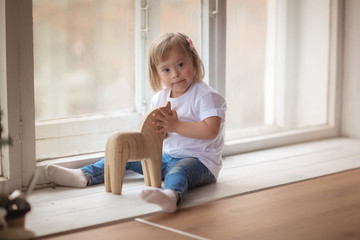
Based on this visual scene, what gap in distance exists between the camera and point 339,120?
10.1ft

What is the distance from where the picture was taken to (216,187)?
2.08 metres

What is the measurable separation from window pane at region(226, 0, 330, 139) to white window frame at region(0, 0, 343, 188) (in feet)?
0.21

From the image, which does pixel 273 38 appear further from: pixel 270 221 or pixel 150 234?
pixel 150 234

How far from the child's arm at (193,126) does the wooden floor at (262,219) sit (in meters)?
0.25

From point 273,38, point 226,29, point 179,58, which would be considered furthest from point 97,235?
point 273,38

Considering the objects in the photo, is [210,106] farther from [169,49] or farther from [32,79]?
[32,79]

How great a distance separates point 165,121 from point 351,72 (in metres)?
1.44

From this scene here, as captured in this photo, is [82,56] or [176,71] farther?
[82,56]

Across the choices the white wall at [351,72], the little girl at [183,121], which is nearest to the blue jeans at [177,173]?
the little girl at [183,121]

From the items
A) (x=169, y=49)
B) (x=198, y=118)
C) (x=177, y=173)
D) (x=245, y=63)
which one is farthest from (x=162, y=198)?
(x=245, y=63)

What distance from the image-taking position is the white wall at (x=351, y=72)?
295 centimetres

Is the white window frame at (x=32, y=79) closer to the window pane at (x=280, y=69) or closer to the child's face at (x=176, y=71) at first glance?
the window pane at (x=280, y=69)

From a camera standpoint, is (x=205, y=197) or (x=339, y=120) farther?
(x=339, y=120)

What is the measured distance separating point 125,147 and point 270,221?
1.79ft
